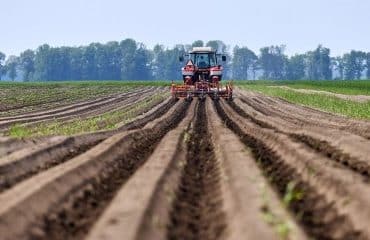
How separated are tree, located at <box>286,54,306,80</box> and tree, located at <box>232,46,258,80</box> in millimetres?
A: 8223

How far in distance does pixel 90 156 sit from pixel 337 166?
3730mm

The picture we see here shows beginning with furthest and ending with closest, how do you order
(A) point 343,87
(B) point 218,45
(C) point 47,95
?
1. (B) point 218,45
2. (A) point 343,87
3. (C) point 47,95

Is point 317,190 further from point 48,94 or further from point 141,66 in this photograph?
point 141,66

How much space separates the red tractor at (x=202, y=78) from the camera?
107 feet

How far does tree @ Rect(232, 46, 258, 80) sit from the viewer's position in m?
154

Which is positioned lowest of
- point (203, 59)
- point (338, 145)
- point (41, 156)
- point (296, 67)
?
point (296, 67)

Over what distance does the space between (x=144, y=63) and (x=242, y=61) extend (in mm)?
24992

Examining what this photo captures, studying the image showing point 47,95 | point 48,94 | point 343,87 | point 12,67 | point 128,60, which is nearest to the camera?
point 47,95

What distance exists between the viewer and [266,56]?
15262 cm

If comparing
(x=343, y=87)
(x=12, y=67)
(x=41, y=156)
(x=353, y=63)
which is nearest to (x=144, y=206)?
(x=41, y=156)

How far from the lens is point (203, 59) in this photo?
116 ft

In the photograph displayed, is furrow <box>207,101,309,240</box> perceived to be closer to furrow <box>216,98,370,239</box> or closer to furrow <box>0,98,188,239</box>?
furrow <box>216,98,370,239</box>

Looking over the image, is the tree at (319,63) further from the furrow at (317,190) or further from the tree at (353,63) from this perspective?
the furrow at (317,190)

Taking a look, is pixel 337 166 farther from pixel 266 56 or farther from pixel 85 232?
pixel 266 56
